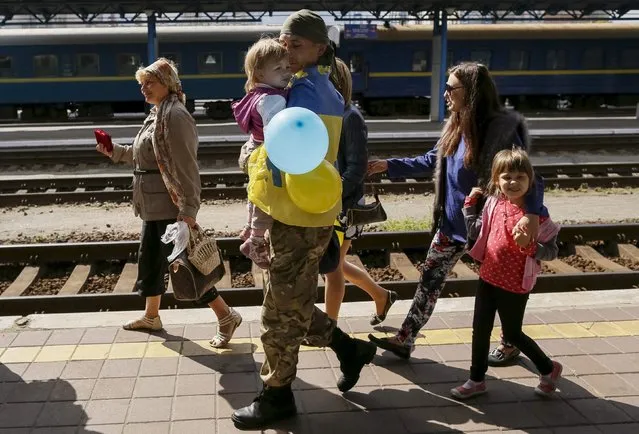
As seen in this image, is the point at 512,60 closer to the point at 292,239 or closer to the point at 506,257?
the point at 506,257

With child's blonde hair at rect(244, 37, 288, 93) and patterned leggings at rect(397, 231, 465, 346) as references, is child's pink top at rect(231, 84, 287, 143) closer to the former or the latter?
child's blonde hair at rect(244, 37, 288, 93)

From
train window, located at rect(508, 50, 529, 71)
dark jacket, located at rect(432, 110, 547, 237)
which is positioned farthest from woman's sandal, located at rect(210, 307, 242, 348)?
train window, located at rect(508, 50, 529, 71)

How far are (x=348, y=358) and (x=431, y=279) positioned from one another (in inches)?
31.1

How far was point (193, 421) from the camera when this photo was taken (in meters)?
3.34

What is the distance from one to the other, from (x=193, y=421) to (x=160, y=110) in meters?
1.86

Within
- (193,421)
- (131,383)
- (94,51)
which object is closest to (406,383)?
(193,421)

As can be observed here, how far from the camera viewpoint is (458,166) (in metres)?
3.81

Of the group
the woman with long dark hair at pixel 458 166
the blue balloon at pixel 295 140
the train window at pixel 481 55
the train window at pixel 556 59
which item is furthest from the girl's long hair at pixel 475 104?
the train window at pixel 556 59

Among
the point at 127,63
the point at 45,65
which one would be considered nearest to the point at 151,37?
the point at 127,63

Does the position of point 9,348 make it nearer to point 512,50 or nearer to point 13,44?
point 13,44

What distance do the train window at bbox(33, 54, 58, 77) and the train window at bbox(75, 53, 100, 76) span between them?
728 mm

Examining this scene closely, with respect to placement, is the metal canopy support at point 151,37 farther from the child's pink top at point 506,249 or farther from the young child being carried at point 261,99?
the child's pink top at point 506,249

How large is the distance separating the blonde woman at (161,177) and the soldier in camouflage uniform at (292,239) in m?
0.92

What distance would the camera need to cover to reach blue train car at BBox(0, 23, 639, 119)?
72.0ft
